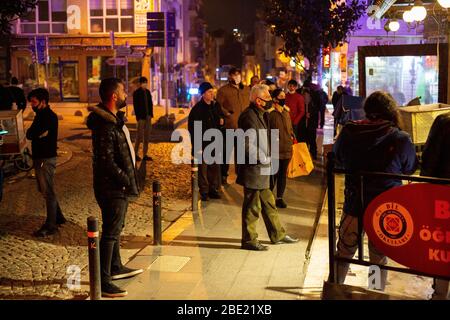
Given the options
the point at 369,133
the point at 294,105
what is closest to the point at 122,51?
the point at 294,105

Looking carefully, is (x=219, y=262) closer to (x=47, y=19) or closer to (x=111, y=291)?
(x=111, y=291)

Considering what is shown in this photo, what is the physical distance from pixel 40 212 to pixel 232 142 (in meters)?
3.81

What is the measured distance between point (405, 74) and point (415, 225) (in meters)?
7.85

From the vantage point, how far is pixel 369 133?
5371mm

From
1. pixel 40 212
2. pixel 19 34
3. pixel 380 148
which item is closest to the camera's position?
pixel 380 148

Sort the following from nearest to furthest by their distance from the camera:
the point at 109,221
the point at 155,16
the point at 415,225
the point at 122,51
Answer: the point at 415,225 < the point at 109,221 < the point at 155,16 < the point at 122,51

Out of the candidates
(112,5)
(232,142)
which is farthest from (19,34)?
(232,142)

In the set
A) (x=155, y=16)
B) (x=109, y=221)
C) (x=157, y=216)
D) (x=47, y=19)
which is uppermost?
(x=47, y=19)

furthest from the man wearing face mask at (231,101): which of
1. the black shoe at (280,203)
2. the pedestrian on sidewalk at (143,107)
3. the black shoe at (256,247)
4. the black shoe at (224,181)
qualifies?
the black shoe at (256,247)

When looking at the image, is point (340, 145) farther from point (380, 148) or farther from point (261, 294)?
point (261, 294)

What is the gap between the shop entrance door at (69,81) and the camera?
3997cm

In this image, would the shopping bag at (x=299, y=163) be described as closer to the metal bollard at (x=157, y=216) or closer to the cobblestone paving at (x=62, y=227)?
the cobblestone paving at (x=62, y=227)

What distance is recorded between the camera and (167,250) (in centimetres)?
775
